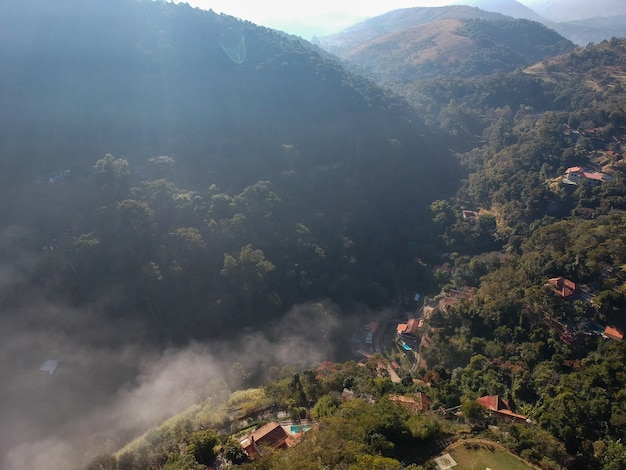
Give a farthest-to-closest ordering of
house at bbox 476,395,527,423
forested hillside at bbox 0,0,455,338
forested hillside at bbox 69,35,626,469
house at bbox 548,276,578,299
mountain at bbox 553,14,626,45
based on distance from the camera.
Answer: mountain at bbox 553,14,626,45
forested hillside at bbox 0,0,455,338
house at bbox 548,276,578,299
house at bbox 476,395,527,423
forested hillside at bbox 69,35,626,469

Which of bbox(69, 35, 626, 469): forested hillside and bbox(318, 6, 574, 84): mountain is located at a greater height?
bbox(318, 6, 574, 84): mountain

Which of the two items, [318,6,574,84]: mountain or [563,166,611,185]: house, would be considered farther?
[318,6,574,84]: mountain

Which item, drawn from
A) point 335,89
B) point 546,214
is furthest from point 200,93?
point 546,214

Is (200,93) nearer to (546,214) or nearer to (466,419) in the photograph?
(546,214)

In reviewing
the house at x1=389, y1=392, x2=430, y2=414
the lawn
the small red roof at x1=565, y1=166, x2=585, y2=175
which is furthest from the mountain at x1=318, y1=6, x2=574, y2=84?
the lawn

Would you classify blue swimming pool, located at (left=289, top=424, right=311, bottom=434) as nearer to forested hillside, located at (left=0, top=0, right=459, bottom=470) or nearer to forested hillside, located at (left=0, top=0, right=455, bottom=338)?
forested hillside, located at (left=0, top=0, right=459, bottom=470)

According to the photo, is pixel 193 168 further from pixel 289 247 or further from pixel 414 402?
pixel 414 402

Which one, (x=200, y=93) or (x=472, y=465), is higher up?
(x=200, y=93)

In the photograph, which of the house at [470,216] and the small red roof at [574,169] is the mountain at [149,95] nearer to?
the house at [470,216]
